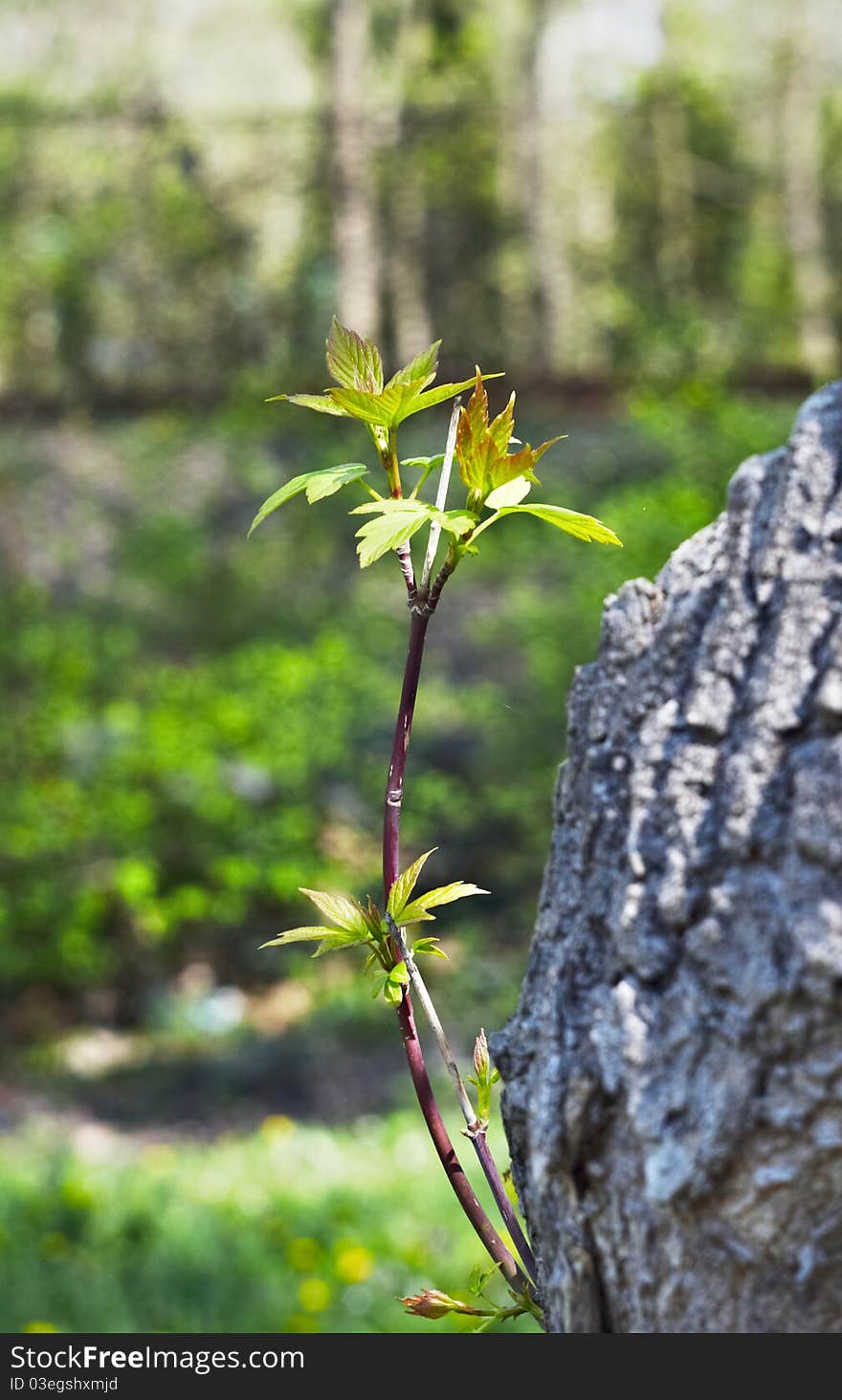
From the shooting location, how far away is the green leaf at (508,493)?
59cm

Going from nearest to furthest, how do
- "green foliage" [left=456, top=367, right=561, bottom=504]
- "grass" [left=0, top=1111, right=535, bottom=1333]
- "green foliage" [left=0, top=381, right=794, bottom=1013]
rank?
"green foliage" [left=456, top=367, right=561, bottom=504] → "grass" [left=0, top=1111, right=535, bottom=1333] → "green foliage" [left=0, top=381, right=794, bottom=1013]

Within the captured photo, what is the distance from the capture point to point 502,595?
17.9 ft

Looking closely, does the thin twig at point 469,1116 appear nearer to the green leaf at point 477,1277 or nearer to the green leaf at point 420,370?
the green leaf at point 477,1277

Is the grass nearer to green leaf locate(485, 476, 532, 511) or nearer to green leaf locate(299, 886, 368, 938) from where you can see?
green leaf locate(299, 886, 368, 938)

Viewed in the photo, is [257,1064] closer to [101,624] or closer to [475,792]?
[475,792]

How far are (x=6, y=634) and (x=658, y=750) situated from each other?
529 cm

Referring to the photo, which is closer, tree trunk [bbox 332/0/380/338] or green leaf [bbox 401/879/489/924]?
green leaf [bbox 401/879/489/924]

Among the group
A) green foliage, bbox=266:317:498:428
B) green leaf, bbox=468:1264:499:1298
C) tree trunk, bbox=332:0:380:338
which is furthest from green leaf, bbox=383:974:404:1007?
tree trunk, bbox=332:0:380:338

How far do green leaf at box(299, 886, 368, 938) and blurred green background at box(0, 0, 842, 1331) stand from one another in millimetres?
1684

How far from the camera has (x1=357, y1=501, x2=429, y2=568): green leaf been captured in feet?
1.84

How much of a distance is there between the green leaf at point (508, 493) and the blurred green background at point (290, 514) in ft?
5.35
